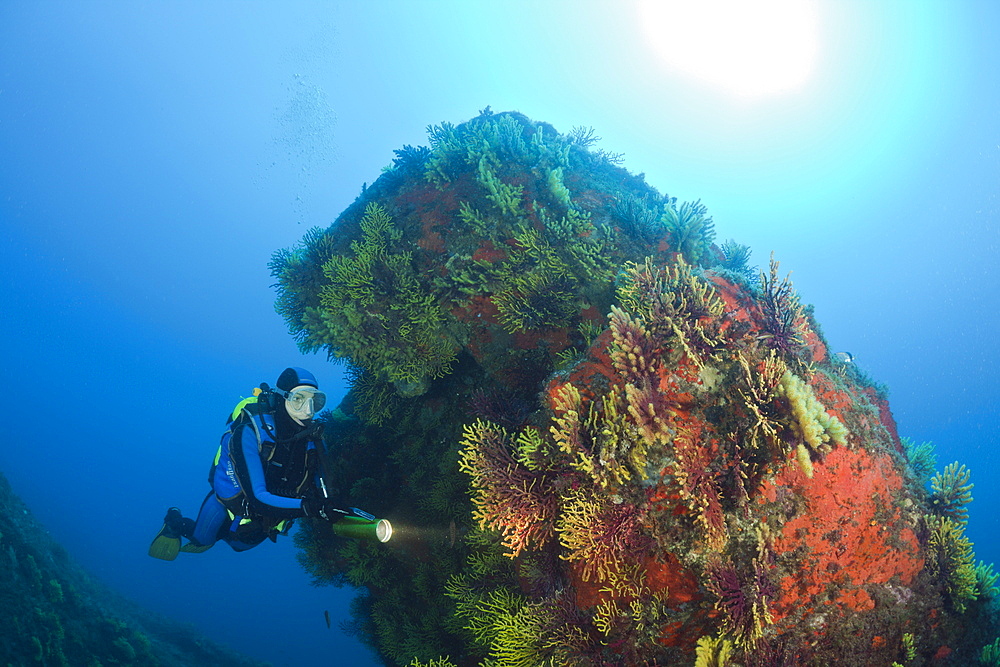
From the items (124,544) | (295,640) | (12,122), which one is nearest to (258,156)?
(12,122)

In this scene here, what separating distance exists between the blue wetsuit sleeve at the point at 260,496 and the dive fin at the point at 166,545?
122 inches

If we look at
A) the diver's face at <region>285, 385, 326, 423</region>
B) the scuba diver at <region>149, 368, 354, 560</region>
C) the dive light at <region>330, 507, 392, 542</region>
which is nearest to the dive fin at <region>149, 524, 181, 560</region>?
the scuba diver at <region>149, 368, 354, 560</region>

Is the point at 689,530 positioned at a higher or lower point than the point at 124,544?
higher

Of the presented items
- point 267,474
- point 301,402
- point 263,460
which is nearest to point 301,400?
point 301,402

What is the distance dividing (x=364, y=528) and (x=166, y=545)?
457cm

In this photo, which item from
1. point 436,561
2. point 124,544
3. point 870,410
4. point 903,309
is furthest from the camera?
point 903,309

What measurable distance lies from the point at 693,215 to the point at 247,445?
6.71 metres

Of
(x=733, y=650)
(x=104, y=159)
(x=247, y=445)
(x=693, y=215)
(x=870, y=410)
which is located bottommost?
(x=733, y=650)

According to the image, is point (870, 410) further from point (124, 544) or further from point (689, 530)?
point (124, 544)

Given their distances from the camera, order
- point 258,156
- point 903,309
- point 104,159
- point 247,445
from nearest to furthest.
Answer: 1. point 247,445
2. point 903,309
3. point 104,159
4. point 258,156

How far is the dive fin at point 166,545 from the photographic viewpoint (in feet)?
22.1

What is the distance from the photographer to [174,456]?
3622 inches

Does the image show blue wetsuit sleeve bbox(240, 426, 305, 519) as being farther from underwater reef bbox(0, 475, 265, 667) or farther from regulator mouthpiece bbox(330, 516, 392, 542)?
underwater reef bbox(0, 475, 265, 667)

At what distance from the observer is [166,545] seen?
6777mm
